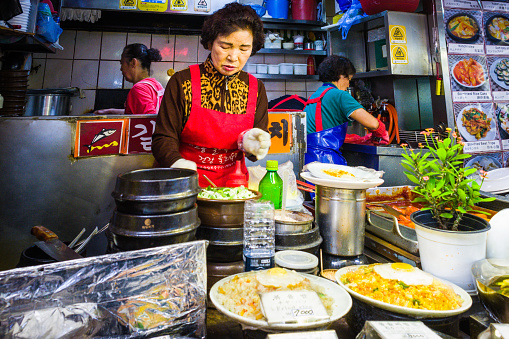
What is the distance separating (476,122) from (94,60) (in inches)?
198

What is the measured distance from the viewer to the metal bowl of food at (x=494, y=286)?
0.79 metres

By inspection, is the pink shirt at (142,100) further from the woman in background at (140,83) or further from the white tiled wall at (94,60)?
the white tiled wall at (94,60)

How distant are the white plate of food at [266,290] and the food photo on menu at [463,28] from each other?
3.52 meters

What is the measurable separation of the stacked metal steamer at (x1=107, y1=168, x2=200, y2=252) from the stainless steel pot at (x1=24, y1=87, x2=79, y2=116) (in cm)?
378

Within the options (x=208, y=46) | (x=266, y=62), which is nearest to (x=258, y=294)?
(x=208, y=46)

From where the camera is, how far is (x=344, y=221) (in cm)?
124

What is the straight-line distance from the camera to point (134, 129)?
221 cm

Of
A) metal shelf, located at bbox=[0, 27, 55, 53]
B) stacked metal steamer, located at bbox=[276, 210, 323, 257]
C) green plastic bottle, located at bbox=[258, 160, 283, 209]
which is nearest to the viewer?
stacked metal steamer, located at bbox=[276, 210, 323, 257]

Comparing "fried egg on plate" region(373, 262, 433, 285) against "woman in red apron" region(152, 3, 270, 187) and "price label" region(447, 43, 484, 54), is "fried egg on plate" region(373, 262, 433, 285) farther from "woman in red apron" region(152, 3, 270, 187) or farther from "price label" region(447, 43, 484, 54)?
"price label" region(447, 43, 484, 54)

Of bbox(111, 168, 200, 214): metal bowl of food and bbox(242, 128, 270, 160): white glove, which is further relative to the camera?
bbox(242, 128, 270, 160): white glove

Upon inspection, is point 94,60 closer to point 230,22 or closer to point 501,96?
point 230,22

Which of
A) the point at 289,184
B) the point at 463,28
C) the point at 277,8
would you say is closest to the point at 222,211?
the point at 289,184

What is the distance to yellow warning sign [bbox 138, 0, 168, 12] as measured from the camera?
159 inches

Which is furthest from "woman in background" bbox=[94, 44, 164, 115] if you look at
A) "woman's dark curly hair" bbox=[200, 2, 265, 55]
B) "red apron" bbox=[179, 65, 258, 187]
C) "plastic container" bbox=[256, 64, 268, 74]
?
"plastic container" bbox=[256, 64, 268, 74]
